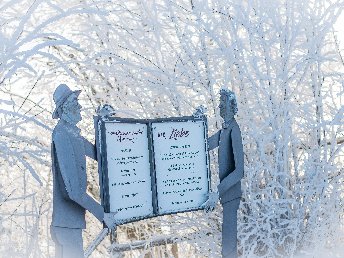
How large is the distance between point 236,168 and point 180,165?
1.33 ft

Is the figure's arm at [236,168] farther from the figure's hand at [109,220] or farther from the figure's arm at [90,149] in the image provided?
the figure's arm at [90,149]

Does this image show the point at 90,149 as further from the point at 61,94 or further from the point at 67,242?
the point at 67,242

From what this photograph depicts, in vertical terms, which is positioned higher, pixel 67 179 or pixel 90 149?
pixel 90 149

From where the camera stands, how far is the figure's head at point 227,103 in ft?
13.0

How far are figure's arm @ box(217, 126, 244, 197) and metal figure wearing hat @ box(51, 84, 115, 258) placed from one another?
98 cm

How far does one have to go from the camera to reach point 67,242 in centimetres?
334

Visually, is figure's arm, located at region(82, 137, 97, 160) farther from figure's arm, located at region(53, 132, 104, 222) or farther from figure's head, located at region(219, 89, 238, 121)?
figure's head, located at region(219, 89, 238, 121)

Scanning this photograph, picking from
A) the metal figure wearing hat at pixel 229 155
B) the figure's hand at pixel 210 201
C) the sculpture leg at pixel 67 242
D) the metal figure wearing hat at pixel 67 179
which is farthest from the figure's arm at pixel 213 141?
the sculpture leg at pixel 67 242

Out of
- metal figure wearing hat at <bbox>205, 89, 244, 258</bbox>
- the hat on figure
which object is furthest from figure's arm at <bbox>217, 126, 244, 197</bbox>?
the hat on figure

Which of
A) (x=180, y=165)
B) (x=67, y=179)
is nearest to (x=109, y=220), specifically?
(x=67, y=179)

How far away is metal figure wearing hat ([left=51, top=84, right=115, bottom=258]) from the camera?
3305 mm

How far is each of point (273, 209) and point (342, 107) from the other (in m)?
1.21

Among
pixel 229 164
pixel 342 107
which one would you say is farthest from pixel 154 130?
pixel 342 107

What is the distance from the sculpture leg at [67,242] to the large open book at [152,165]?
0.26 m
